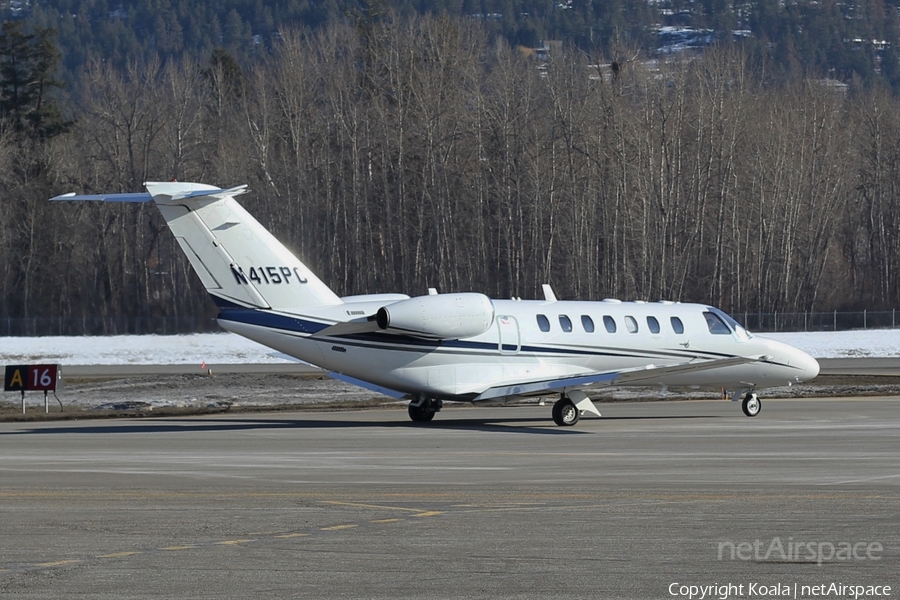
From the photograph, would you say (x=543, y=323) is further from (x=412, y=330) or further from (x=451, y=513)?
(x=451, y=513)

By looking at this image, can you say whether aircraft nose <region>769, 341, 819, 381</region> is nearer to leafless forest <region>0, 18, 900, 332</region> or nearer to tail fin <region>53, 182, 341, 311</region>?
tail fin <region>53, 182, 341, 311</region>

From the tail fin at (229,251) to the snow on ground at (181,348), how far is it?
25.2 meters

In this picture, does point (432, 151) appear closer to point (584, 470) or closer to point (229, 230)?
point (229, 230)

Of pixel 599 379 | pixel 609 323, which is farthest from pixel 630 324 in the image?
pixel 599 379

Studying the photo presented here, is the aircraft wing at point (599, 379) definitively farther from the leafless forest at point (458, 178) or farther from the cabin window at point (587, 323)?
the leafless forest at point (458, 178)

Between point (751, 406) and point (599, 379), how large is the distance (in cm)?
494

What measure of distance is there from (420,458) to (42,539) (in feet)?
25.6

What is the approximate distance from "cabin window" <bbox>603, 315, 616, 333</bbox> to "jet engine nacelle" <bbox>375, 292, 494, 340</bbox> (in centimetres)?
304

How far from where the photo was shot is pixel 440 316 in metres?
24.0

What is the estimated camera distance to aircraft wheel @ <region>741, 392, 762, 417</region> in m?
27.3

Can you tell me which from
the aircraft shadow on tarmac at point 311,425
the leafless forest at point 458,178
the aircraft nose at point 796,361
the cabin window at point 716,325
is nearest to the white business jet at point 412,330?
the aircraft shadow on tarmac at point 311,425

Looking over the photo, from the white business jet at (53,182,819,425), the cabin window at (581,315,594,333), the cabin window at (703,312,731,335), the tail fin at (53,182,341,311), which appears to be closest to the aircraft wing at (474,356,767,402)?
the white business jet at (53,182,819,425)

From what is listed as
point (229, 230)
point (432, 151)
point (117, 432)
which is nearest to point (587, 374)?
point (229, 230)

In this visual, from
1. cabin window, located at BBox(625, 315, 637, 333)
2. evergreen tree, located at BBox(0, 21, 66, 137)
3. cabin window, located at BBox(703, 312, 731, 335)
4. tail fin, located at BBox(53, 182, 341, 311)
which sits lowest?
cabin window, located at BBox(703, 312, 731, 335)
